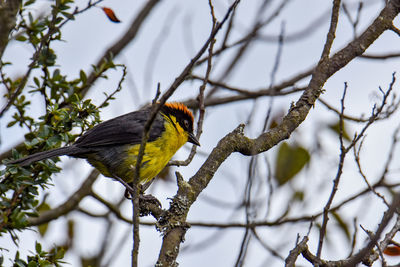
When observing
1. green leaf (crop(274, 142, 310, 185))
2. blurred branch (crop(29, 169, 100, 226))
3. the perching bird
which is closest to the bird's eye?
the perching bird

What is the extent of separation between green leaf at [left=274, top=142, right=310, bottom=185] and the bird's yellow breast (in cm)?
111

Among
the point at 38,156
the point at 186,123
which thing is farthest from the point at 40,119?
the point at 186,123

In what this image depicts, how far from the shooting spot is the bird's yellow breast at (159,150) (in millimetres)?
5250

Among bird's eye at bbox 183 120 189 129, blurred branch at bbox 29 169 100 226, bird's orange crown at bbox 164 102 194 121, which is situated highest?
bird's orange crown at bbox 164 102 194 121

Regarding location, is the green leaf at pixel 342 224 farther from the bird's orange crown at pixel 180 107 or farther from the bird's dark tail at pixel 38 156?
the bird's dark tail at pixel 38 156

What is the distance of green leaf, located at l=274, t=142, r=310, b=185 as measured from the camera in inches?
233

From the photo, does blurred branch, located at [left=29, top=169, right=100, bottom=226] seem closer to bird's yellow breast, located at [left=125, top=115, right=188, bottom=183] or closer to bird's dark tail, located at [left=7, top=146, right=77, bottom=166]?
bird's yellow breast, located at [left=125, top=115, right=188, bottom=183]

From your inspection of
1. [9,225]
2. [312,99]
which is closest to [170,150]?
[312,99]

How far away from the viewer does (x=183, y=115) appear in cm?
607

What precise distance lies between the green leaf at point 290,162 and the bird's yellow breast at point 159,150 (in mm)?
1110

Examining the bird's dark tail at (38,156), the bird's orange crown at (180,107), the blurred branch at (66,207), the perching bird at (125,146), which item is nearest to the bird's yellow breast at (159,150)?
the perching bird at (125,146)

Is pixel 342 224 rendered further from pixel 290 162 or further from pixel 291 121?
pixel 291 121

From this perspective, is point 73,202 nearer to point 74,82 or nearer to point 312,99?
point 74,82

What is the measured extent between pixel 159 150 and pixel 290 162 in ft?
4.90
